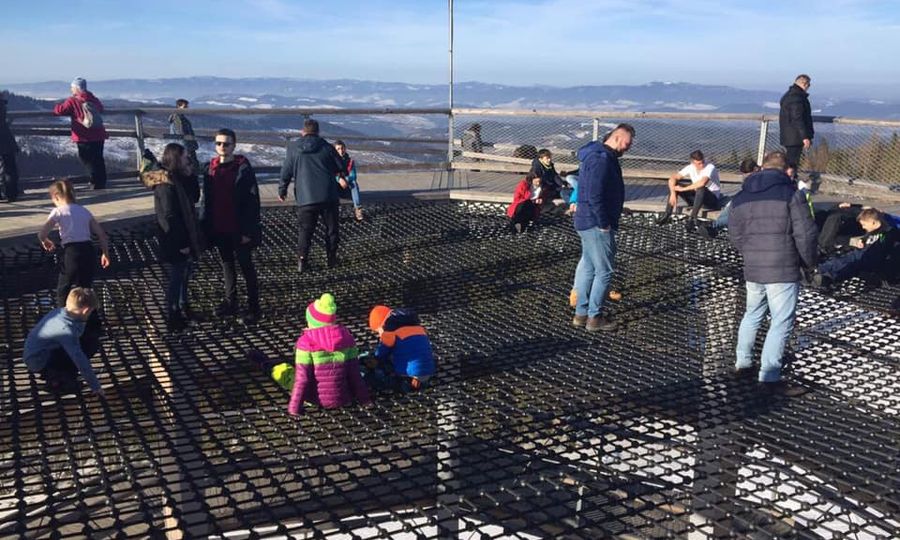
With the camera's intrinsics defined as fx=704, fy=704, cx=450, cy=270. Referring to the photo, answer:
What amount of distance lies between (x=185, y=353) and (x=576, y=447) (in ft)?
9.84

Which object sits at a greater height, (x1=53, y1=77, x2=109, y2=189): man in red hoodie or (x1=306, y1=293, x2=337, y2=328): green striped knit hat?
(x1=53, y1=77, x2=109, y2=189): man in red hoodie

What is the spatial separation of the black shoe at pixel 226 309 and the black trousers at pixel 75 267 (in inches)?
40.5

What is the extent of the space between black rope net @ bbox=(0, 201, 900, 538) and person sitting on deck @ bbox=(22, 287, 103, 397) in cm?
17

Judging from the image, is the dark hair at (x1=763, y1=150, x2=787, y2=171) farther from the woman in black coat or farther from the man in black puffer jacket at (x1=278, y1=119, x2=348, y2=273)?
the woman in black coat

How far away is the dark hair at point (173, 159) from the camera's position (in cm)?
510

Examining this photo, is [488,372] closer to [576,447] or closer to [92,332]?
[576,447]

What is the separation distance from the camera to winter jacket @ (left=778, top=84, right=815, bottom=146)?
877cm

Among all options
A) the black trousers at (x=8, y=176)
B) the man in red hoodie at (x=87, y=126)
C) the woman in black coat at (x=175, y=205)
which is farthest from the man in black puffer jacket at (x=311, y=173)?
the black trousers at (x=8, y=176)

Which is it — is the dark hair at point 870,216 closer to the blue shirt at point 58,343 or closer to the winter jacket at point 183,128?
the blue shirt at point 58,343

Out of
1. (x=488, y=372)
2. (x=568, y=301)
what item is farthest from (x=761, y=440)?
(x=568, y=301)

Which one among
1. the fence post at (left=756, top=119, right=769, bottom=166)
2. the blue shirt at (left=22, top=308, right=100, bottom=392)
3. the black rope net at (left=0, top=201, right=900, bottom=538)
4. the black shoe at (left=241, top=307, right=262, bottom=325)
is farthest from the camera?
the fence post at (left=756, top=119, right=769, bottom=166)

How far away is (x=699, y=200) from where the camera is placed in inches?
329

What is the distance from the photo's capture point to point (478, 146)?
38.3ft

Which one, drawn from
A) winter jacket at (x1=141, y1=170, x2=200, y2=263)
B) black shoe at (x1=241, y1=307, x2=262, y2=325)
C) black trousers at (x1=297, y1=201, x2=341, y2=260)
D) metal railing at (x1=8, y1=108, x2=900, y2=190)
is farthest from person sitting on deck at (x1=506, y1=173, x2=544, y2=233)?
winter jacket at (x1=141, y1=170, x2=200, y2=263)
